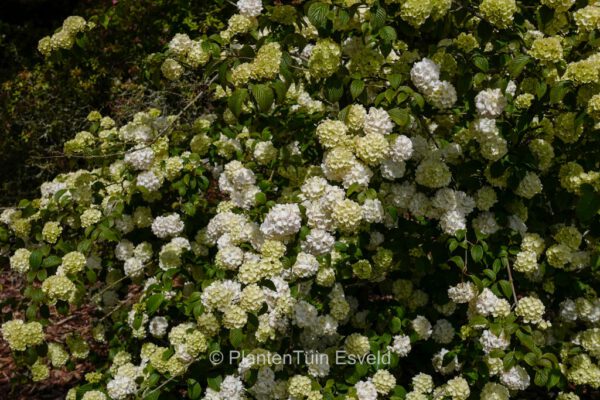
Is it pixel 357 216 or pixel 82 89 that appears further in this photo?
pixel 82 89

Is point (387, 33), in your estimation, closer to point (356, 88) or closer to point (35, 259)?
point (356, 88)

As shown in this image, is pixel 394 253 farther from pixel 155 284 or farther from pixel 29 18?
pixel 29 18

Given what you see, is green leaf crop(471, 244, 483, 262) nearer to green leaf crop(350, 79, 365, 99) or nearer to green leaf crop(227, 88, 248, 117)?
green leaf crop(350, 79, 365, 99)

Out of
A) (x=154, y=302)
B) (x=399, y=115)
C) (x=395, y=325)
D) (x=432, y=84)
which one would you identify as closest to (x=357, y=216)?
(x=399, y=115)

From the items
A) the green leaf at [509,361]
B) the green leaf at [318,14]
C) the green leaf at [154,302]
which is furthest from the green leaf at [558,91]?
the green leaf at [154,302]

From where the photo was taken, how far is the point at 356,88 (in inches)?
92.4

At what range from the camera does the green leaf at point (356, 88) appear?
7.64ft

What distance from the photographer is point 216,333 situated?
2516 mm

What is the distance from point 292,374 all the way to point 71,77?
4.29 m

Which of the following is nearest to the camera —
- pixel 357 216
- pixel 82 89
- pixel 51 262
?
pixel 357 216

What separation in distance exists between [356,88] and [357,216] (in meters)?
0.52

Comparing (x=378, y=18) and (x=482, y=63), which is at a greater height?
(x=378, y=18)

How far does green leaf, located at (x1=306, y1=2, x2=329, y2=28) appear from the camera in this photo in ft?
7.41

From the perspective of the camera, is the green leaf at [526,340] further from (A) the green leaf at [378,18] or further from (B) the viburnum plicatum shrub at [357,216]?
(A) the green leaf at [378,18]
